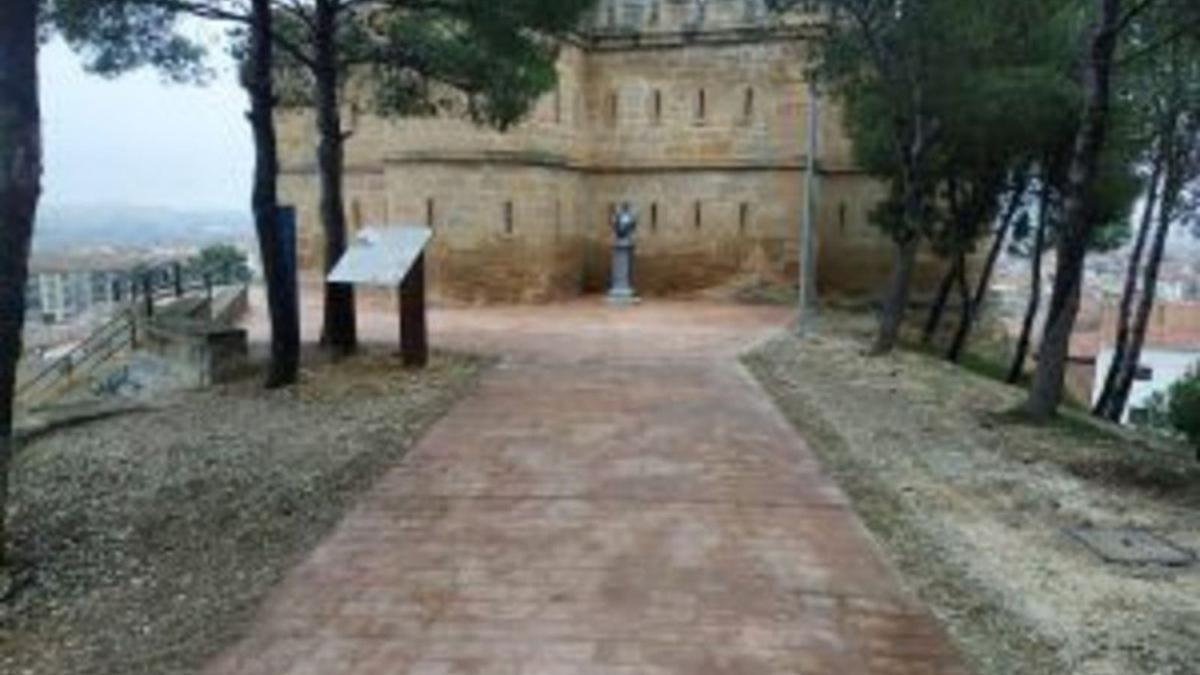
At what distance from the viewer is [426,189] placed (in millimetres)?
22016

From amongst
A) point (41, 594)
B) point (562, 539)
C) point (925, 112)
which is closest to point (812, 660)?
point (562, 539)

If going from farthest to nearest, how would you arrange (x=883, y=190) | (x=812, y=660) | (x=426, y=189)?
(x=883, y=190) → (x=426, y=189) → (x=812, y=660)

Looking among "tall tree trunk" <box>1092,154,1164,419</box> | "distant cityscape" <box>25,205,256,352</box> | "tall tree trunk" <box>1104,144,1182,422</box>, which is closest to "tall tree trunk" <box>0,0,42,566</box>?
"distant cityscape" <box>25,205,256,352</box>

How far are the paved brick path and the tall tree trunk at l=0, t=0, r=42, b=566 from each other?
2.10 meters

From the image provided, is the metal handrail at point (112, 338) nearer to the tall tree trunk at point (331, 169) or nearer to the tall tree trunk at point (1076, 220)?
the tall tree trunk at point (331, 169)

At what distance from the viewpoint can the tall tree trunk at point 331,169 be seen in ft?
48.2

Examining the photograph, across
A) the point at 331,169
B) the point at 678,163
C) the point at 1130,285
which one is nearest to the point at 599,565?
the point at 331,169

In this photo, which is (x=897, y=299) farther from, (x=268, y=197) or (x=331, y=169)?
(x=268, y=197)

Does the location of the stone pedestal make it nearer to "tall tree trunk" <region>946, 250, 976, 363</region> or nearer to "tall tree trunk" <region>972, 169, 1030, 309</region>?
"tall tree trunk" <region>946, 250, 976, 363</region>

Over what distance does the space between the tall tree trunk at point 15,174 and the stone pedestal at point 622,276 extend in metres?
15.5

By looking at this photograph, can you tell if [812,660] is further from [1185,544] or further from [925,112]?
[925,112]

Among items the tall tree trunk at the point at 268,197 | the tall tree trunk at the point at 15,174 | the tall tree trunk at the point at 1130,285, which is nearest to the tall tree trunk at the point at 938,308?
the tall tree trunk at the point at 1130,285

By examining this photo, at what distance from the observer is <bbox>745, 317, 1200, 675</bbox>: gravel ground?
661 cm

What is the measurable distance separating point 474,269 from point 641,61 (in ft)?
16.7
